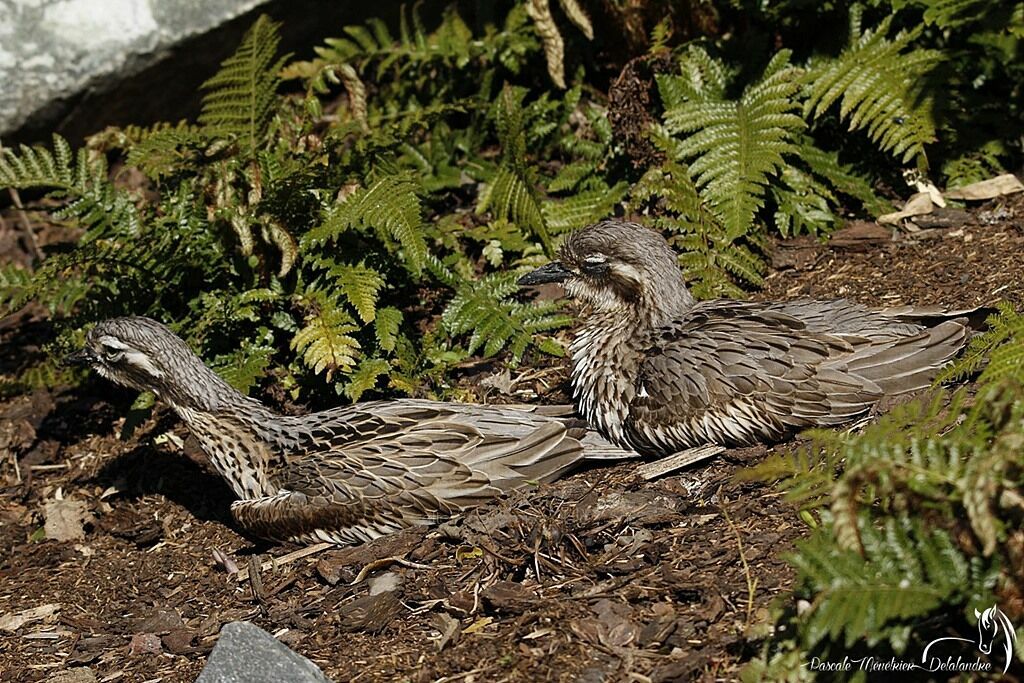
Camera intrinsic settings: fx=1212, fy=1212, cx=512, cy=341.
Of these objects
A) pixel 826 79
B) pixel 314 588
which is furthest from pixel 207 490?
pixel 826 79

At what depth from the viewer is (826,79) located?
8.48 m

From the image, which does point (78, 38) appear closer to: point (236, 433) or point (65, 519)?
point (65, 519)

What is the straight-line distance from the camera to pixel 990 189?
8.27m

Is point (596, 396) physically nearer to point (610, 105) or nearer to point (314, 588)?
point (314, 588)

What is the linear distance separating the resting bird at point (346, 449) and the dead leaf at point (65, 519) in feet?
3.24

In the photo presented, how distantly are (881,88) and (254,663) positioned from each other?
571 centimetres

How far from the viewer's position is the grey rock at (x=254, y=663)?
17.1 ft

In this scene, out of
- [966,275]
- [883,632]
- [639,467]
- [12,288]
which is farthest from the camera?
[12,288]

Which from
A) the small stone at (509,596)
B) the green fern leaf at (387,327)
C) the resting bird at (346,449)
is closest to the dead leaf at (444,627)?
the small stone at (509,596)

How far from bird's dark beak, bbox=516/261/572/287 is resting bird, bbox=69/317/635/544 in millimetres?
805

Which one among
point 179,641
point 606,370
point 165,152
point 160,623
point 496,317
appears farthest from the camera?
point 165,152

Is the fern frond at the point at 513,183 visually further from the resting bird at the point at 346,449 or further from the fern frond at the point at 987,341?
the fern frond at the point at 987,341

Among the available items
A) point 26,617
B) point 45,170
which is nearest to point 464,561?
point 26,617

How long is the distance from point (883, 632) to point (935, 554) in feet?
1.18
